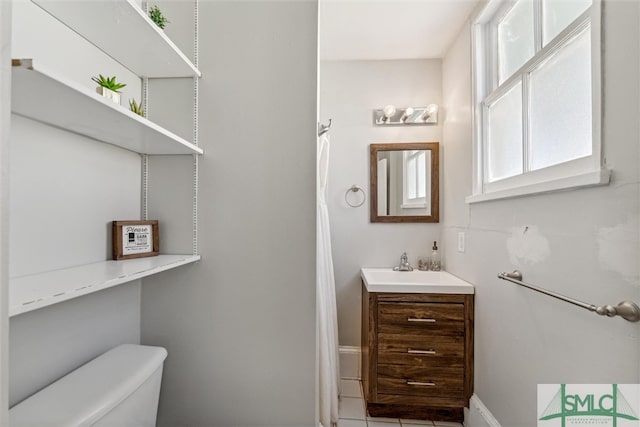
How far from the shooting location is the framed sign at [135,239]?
1.05m

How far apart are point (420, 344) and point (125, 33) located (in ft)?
6.44

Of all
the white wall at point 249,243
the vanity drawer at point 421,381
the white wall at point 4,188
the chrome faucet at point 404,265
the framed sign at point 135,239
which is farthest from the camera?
the chrome faucet at point 404,265

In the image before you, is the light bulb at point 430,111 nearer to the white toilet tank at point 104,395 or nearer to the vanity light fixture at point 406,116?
the vanity light fixture at point 406,116

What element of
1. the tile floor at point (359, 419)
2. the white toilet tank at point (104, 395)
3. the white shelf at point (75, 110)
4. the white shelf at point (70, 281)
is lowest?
the tile floor at point (359, 419)

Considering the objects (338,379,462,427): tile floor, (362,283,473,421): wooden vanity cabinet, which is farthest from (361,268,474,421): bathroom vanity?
(338,379,462,427): tile floor

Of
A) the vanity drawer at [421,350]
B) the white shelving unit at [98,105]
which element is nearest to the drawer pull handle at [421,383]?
the vanity drawer at [421,350]

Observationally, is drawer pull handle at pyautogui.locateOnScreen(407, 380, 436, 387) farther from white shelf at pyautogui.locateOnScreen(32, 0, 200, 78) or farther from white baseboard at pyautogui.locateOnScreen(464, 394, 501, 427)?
white shelf at pyautogui.locateOnScreen(32, 0, 200, 78)

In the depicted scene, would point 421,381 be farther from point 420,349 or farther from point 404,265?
point 404,265

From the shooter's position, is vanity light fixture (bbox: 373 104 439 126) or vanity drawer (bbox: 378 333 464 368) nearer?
vanity drawer (bbox: 378 333 464 368)

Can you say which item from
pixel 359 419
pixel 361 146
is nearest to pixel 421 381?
pixel 359 419

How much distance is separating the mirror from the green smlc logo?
1.36 m

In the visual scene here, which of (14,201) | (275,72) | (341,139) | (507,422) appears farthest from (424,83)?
(14,201)

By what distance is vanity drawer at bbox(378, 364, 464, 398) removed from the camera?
5.40 ft

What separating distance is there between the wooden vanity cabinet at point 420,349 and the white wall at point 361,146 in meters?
0.58
